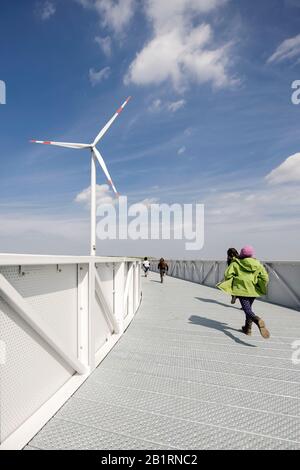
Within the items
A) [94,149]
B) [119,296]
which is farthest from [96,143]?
[119,296]

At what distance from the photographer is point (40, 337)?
2633 millimetres

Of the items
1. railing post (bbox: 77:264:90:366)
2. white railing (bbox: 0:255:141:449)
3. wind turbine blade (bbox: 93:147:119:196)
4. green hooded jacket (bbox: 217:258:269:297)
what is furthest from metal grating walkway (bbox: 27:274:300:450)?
wind turbine blade (bbox: 93:147:119:196)

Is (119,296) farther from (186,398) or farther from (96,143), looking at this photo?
(96,143)

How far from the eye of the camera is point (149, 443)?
2.21 m

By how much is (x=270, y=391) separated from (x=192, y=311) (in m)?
5.11

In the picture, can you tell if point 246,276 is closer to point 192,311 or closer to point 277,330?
point 277,330

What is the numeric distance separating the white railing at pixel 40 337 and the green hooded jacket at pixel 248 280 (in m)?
2.90

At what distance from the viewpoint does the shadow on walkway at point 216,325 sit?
5.14m

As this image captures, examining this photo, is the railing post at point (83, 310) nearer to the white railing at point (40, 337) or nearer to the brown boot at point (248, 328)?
the white railing at point (40, 337)

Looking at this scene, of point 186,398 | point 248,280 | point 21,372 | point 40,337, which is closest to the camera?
point 21,372

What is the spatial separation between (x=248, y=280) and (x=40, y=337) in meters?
4.08

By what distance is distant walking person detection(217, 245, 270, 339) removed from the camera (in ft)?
16.9

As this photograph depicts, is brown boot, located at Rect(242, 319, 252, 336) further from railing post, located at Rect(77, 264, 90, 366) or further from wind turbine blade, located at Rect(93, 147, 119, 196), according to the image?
wind turbine blade, located at Rect(93, 147, 119, 196)
